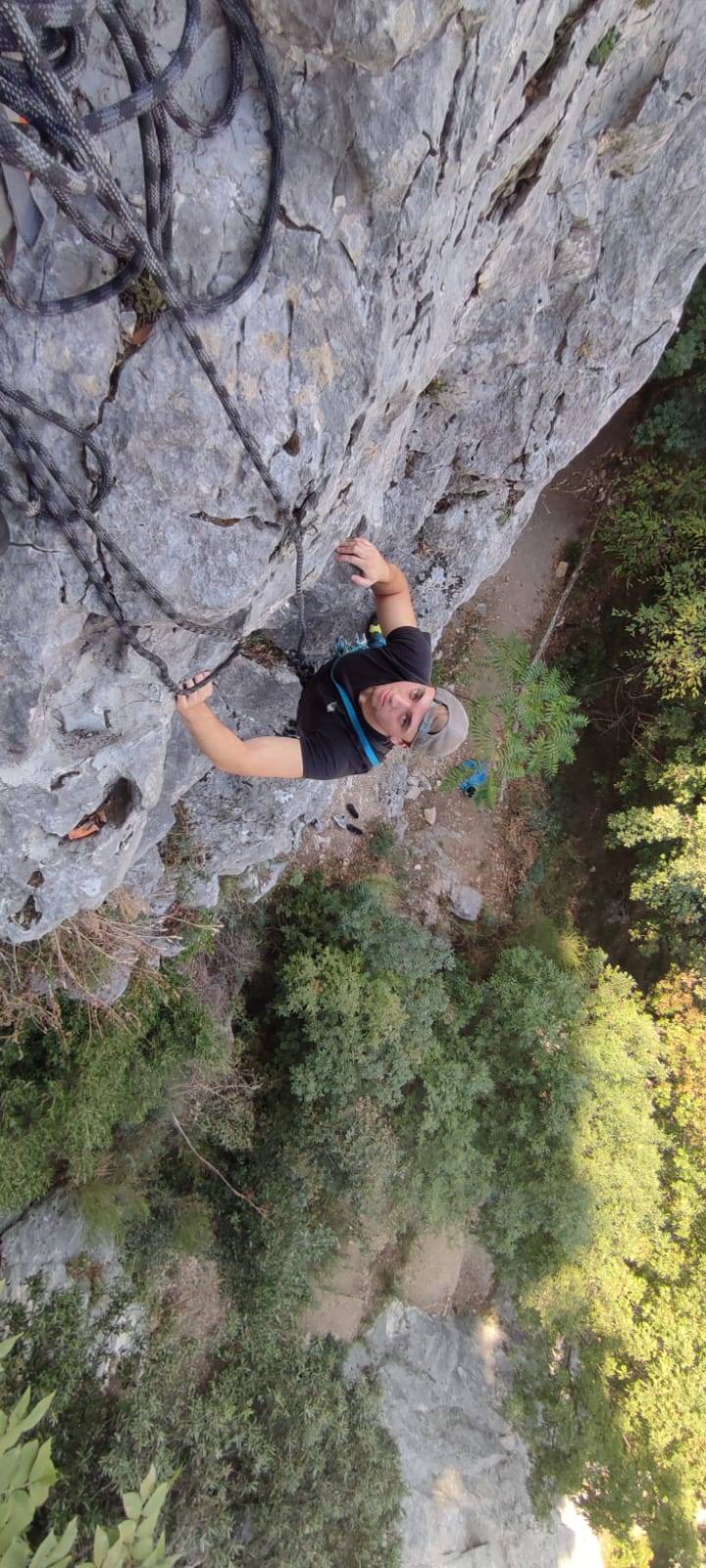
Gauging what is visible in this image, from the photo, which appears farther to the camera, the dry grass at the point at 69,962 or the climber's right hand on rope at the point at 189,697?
the dry grass at the point at 69,962

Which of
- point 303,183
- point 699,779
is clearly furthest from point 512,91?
point 699,779

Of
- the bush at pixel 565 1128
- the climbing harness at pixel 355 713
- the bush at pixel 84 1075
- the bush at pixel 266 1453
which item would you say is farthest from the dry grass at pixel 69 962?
the bush at pixel 565 1128

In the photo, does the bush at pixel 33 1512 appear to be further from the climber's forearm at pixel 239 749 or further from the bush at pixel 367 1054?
the bush at pixel 367 1054

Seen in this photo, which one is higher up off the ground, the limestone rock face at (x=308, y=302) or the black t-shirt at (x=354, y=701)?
the limestone rock face at (x=308, y=302)

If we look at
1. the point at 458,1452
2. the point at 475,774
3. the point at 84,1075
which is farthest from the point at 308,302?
the point at 458,1452

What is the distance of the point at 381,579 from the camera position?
11.5 feet

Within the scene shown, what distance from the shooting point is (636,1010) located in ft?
22.1

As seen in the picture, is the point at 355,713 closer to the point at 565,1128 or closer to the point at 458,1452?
the point at 565,1128

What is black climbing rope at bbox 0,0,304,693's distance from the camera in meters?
1.55

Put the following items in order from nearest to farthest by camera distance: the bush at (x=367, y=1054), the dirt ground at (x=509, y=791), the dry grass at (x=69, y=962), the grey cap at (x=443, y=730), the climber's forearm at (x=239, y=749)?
the climber's forearm at (x=239, y=749)
the grey cap at (x=443, y=730)
the dry grass at (x=69, y=962)
the bush at (x=367, y=1054)
the dirt ground at (x=509, y=791)

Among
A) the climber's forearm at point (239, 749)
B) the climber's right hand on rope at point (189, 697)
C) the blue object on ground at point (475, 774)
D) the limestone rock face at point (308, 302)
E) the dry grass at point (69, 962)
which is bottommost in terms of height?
the blue object on ground at point (475, 774)

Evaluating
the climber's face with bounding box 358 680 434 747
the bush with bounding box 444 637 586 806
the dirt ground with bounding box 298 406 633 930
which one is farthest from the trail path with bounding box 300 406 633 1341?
the climber's face with bounding box 358 680 434 747

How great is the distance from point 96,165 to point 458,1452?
9786 mm

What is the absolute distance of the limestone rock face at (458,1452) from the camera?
688cm
